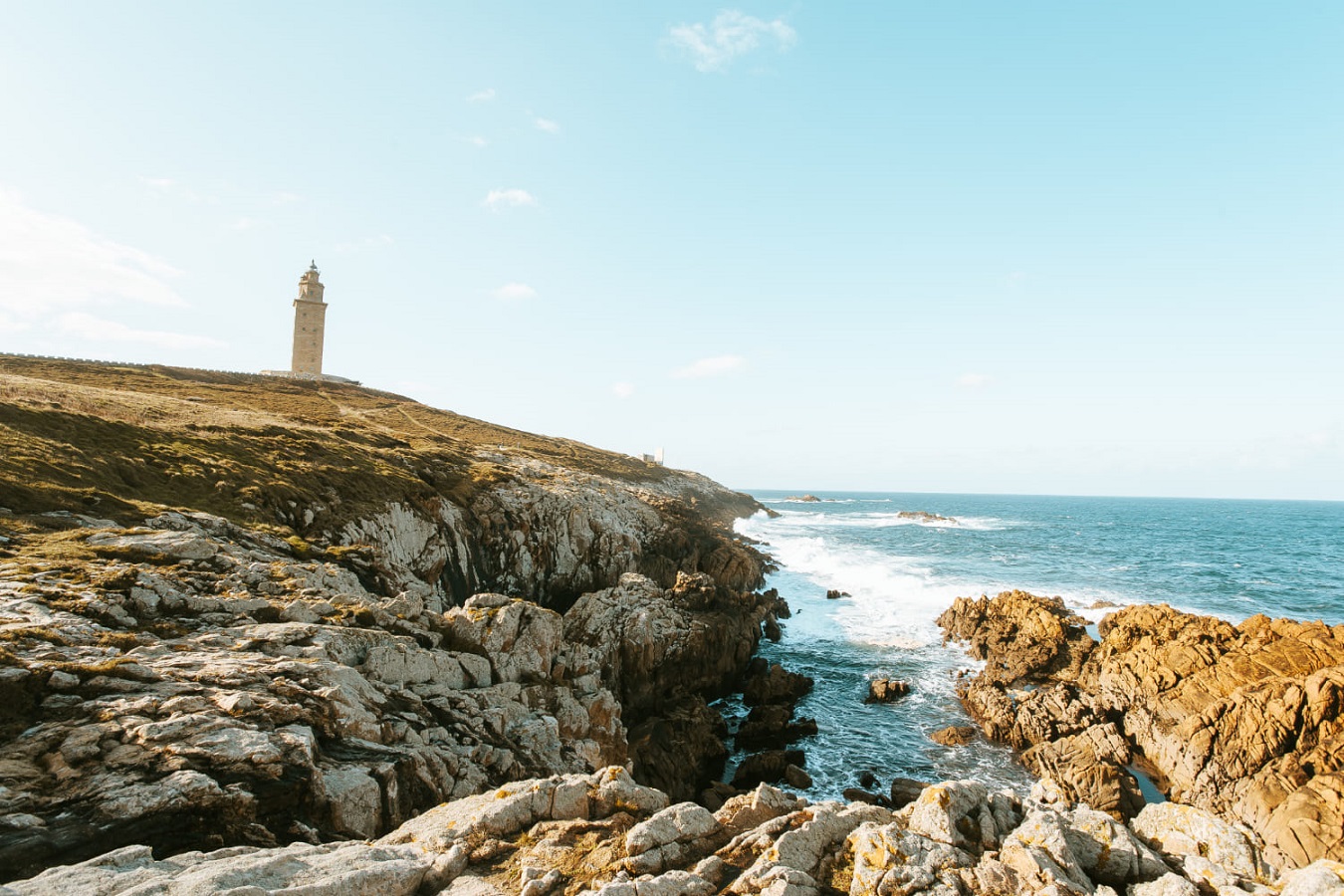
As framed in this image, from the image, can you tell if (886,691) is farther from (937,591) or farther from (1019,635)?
(937,591)

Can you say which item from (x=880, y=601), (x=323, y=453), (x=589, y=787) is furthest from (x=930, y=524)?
(x=589, y=787)

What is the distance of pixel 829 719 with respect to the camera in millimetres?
27562

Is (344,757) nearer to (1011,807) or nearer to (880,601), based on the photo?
(1011,807)

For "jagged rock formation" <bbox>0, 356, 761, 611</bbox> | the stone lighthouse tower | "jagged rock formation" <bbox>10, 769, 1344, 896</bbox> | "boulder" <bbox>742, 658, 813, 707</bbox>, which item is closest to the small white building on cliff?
the stone lighthouse tower

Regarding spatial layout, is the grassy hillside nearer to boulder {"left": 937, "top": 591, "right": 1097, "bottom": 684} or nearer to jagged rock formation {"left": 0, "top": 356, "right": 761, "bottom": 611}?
jagged rock formation {"left": 0, "top": 356, "right": 761, "bottom": 611}

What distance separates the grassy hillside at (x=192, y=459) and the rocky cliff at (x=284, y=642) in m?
0.16

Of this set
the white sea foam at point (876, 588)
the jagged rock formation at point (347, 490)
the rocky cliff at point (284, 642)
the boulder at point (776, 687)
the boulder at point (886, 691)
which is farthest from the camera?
the white sea foam at point (876, 588)

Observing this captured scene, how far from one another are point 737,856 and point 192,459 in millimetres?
26238

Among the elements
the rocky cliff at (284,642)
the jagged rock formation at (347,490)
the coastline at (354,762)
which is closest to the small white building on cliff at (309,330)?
the jagged rock formation at (347,490)

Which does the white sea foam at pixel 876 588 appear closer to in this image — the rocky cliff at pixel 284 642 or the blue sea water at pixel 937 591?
the blue sea water at pixel 937 591

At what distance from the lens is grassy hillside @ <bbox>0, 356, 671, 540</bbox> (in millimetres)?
18375

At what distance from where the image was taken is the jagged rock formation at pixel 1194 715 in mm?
18359

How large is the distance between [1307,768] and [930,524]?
110m

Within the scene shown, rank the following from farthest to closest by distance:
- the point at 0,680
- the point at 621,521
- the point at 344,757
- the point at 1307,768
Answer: the point at 621,521, the point at 1307,768, the point at 344,757, the point at 0,680
